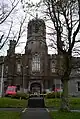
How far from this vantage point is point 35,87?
65.8m

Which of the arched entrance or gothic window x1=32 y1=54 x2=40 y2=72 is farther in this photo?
gothic window x1=32 y1=54 x2=40 y2=72

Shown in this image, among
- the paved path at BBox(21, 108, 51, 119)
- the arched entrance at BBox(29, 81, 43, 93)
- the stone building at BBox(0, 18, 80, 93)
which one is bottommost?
the paved path at BBox(21, 108, 51, 119)

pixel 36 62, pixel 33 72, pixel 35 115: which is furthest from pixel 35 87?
pixel 35 115

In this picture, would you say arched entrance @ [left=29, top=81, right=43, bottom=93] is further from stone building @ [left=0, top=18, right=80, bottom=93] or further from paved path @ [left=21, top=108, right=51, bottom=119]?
paved path @ [left=21, top=108, right=51, bottom=119]

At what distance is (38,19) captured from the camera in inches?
900

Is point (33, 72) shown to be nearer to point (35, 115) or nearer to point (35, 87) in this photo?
point (35, 87)

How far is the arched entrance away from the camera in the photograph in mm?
64181

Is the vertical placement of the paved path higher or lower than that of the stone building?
lower

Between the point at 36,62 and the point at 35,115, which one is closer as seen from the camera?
the point at 35,115

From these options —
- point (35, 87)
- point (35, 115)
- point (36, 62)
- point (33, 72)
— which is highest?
point (36, 62)

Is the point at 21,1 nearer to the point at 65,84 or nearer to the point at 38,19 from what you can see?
the point at 38,19

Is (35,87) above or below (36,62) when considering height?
below

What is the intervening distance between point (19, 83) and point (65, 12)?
43.6 m

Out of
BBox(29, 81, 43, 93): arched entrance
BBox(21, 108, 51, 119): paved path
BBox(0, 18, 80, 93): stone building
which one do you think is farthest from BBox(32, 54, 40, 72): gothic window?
BBox(21, 108, 51, 119): paved path
